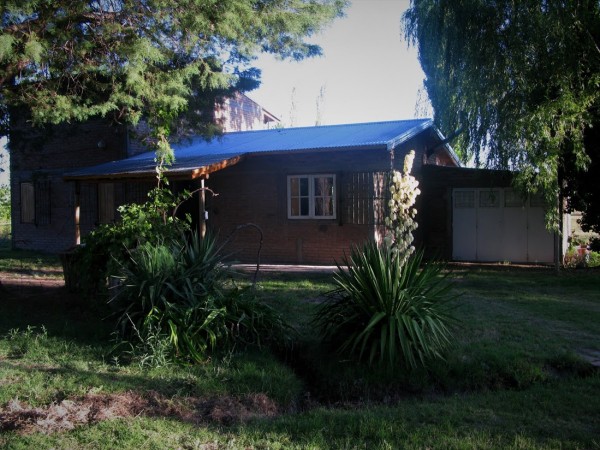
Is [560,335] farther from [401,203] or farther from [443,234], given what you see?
[443,234]

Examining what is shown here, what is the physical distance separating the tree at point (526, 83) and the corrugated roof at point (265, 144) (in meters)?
1.95

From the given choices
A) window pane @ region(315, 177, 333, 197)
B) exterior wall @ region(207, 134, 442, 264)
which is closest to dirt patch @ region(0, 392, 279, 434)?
exterior wall @ region(207, 134, 442, 264)

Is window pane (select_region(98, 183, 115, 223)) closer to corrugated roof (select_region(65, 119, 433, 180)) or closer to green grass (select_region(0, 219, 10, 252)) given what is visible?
corrugated roof (select_region(65, 119, 433, 180))

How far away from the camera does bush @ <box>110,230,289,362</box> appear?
641 centimetres

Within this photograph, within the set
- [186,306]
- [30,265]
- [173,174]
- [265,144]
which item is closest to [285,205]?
[265,144]

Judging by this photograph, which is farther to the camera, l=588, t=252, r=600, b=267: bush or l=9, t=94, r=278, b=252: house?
l=9, t=94, r=278, b=252: house

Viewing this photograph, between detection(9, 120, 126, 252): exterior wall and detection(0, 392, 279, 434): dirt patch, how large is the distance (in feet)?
53.6

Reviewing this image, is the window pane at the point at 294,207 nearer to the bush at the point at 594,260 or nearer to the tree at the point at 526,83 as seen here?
the tree at the point at 526,83

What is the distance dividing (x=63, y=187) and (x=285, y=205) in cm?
979

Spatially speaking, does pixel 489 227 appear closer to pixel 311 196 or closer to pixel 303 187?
pixel 311 196

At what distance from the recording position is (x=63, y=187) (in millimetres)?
21469

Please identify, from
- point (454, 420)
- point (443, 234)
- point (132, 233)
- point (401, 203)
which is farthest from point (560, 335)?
point (443, 234)

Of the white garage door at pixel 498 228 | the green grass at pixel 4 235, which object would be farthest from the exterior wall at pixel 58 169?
the white garage door at pixel 498 228

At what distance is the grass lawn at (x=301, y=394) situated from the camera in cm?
432
